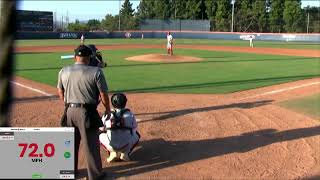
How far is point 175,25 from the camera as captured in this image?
73250mm

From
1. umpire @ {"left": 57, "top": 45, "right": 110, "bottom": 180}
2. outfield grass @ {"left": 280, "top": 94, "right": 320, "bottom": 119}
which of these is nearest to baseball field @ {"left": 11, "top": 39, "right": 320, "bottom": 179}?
outfield grass @ {"left": 280, "top": 94, "right": 320, "bottom": 119}

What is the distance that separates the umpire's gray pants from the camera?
5609 millimetres

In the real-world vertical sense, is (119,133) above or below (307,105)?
above

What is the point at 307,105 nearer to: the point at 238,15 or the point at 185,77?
the point at 185,77

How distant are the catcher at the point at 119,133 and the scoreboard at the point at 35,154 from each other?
262 centimetres

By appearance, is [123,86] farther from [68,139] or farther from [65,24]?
[65,24]

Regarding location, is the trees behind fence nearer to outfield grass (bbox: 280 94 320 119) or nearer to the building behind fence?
the building behind fence

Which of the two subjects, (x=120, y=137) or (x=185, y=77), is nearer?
(x=120, y=137)


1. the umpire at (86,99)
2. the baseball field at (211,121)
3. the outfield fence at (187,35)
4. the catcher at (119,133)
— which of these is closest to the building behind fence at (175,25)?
the outfield fence at (187,35)

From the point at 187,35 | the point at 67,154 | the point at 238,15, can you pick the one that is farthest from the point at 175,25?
the point at 67,154

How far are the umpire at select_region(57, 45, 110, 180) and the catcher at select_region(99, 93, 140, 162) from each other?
871 mm

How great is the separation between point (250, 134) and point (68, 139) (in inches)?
210

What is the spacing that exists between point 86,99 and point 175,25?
68549 mm

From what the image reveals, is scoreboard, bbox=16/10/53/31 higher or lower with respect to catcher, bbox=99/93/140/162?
higher
